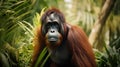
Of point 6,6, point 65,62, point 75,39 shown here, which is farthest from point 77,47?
point 6,6

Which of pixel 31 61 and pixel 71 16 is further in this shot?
pixel 71 16

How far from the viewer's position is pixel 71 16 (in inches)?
363

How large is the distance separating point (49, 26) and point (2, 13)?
879 mm

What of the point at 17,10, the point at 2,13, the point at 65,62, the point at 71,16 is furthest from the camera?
the point at 71,16

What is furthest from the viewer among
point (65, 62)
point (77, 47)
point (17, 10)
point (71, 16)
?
point (71, 16)

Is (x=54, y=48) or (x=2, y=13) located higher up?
(x=2, y=13)

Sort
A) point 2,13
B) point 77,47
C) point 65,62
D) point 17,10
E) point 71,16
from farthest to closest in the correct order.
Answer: point 71,16, point 65,62, point 77,47, point 17,10, point 2,13

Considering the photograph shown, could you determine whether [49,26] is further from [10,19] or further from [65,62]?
[10,19]

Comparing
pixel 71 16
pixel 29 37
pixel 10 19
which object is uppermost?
pixel 10 19

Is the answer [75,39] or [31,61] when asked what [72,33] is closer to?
[75,39]

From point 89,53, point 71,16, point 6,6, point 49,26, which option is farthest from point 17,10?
point 71,16

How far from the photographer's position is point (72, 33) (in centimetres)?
399

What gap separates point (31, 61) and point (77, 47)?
1.76ft

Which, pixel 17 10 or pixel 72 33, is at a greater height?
pixel 17 10
